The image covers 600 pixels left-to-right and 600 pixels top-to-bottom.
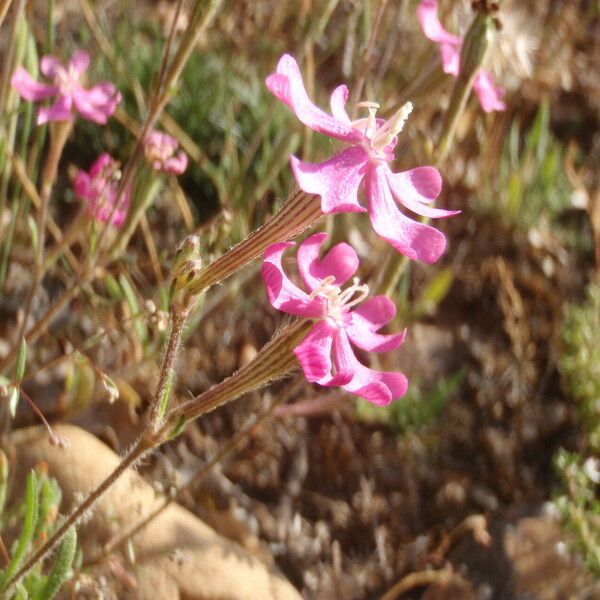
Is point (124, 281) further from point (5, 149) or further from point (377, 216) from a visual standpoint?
point (377, 216)

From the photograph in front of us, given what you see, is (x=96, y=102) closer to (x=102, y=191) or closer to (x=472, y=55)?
(x=102, y=191)

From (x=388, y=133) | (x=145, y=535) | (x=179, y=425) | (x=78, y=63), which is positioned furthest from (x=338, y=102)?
(x=145, y=535)

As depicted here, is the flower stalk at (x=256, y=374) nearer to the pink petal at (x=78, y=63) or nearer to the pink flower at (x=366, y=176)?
the pink flower at (x=366, y=176)

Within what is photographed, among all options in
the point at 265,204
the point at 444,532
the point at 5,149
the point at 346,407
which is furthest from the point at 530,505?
the point at 5,149

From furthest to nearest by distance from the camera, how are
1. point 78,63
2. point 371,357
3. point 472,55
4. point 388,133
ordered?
point 371,357
point 78,63
point 472,55
point 388,133

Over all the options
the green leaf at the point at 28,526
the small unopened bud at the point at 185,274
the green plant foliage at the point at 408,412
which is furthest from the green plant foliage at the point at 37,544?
the green plant foliage at the point at 408,412

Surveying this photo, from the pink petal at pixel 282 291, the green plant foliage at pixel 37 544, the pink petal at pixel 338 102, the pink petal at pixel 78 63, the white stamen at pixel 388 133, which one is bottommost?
the green plant foliage at pixel 37 544
